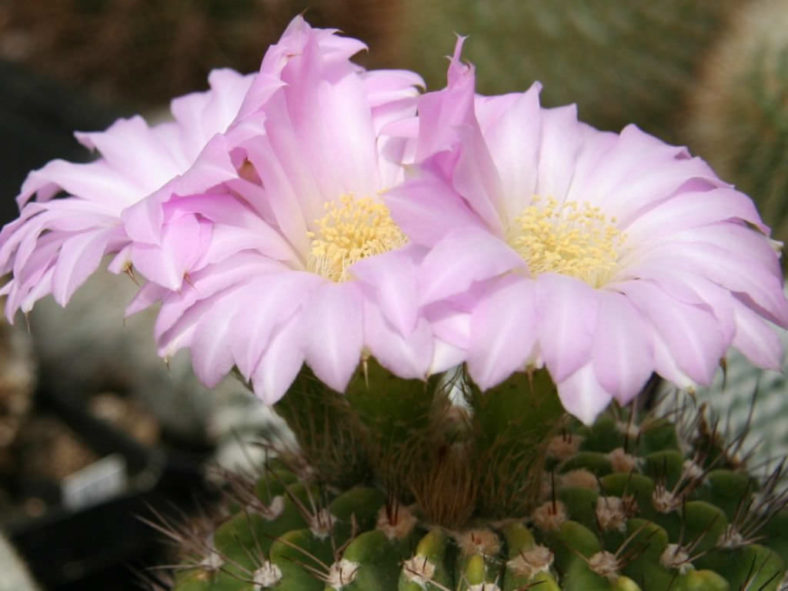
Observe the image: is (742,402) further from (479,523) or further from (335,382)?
(335,382)

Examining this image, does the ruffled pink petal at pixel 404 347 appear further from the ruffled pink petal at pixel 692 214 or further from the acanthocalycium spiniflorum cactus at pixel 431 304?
the ruffled pink petal at pixel 692 214

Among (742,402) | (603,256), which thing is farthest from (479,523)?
(742,402)

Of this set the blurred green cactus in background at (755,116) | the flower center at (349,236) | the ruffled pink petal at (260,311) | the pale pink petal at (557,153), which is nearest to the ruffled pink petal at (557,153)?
the pale pink petal at (557,153)

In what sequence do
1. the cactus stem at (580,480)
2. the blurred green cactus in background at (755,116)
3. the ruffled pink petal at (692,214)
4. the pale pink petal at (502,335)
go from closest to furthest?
1. the pale pink petal at (502,335)
2. the ruffled pink petal at (692,214)
3. the cactus stem at (580,480)
4. the blurred green cactus in background at (755,116)

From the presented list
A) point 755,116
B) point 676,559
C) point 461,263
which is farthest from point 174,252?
point 755,116

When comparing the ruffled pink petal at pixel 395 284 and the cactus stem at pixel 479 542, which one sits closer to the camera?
the ruffled pink petal at pixel 395 284

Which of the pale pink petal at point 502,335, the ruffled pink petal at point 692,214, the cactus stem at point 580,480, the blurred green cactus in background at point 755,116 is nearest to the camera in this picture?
the pale pink petal at point 502,335

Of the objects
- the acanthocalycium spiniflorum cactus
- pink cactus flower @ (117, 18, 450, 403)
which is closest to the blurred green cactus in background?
the acanthocalycium spiniflorum cactus

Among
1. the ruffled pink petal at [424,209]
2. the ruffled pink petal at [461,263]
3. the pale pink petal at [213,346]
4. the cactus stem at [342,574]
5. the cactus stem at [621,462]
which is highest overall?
the ruffled pink petal at [424,209]
